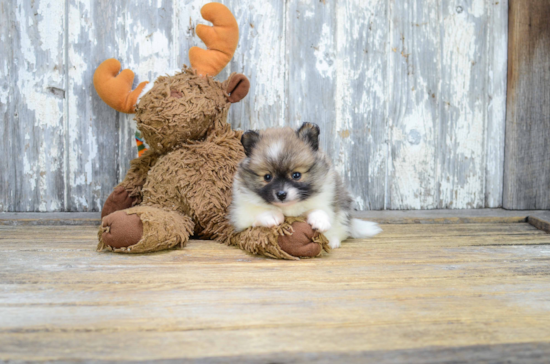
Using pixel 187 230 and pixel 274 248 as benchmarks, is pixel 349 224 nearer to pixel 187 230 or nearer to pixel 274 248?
pixel 274 248

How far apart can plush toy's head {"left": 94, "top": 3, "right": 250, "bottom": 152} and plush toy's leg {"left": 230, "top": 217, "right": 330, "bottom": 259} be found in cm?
70

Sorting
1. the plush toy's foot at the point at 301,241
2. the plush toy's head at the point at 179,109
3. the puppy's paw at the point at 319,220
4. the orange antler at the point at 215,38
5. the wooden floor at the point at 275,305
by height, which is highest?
the orange antler at the point at 215,38

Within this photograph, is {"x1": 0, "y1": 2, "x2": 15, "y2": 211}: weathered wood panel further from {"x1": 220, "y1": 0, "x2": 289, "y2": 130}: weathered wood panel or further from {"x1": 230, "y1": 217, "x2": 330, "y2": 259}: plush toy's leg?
{"x1": 230, "y1": 217, "x2": 330, "y2": 259}: plush toy's leg

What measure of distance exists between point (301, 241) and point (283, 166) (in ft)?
1.03

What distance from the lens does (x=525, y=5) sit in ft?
8.51

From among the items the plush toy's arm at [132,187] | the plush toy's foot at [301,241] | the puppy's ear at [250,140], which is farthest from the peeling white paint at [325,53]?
the plush toy's foot at [301,241]

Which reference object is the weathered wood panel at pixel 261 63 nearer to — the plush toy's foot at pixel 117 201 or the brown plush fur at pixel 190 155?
the brown plush fur at pixel 190 155

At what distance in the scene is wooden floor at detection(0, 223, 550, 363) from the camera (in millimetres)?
939

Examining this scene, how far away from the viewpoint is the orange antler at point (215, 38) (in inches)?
87.8

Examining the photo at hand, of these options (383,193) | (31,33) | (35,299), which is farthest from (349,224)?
(31,33)

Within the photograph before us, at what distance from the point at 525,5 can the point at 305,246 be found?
2174 mm

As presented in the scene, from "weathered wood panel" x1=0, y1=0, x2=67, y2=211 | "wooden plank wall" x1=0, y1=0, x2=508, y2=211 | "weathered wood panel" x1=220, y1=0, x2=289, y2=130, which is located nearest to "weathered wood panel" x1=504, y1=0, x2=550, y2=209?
"wooden plank wall" x1=0, y1=0, x2=508, y2=211

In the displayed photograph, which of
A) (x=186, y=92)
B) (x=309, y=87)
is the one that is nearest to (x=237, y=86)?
(x=186, y=92)

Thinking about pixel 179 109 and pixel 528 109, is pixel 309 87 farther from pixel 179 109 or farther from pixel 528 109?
pixel 528 109
